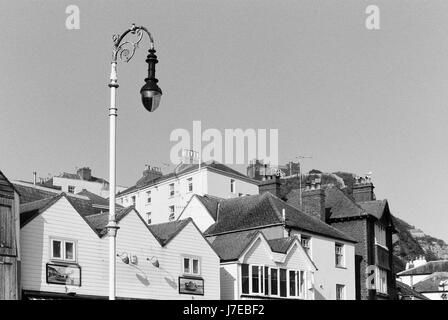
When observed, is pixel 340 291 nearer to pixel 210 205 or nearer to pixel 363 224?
pixel 363 224

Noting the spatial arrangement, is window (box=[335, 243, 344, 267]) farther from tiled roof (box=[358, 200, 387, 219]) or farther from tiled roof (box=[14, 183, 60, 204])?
tiled roof (box=[14, 183, 60, 204])

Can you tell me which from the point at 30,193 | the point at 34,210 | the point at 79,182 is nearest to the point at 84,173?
the point at 79,182

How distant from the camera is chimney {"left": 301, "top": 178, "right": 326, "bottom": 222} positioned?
176 ft

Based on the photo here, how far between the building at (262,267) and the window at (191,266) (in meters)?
2.51

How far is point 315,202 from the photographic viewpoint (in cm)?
5381

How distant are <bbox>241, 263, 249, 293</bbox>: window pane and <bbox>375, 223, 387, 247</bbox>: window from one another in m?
16.4

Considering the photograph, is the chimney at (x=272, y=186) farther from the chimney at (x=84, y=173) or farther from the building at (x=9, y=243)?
the chimney at (x=84, y=173)

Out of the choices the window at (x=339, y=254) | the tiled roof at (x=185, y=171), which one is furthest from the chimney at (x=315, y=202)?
the tiled roof at (x=185, y=171)

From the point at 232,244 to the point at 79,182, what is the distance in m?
42.8
